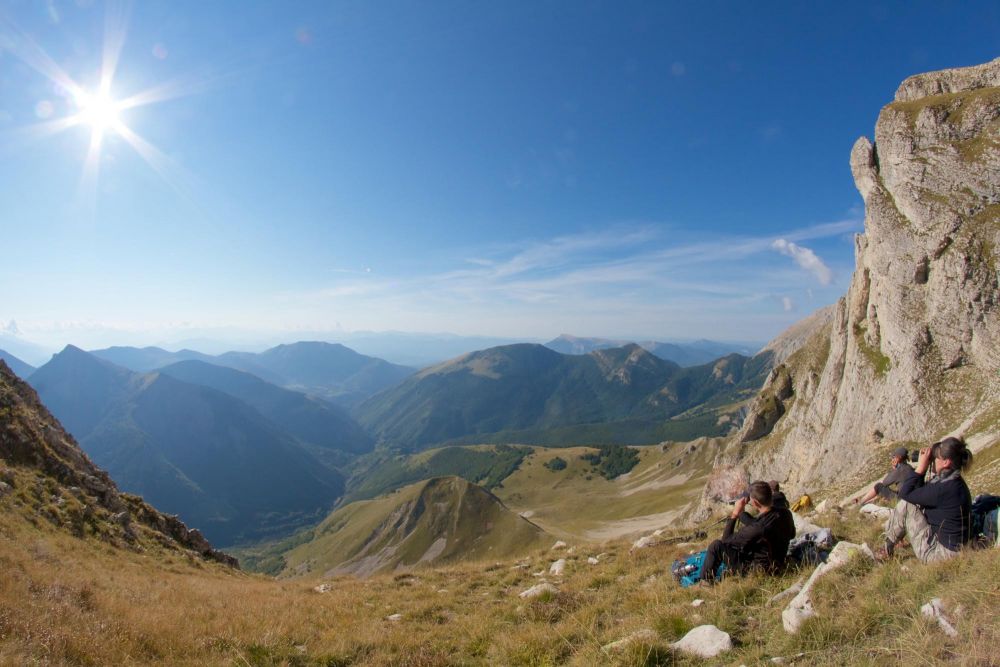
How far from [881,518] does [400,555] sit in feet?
520

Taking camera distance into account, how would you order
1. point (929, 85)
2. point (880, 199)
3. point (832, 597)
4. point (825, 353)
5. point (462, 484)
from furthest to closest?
point (462, 484), point (825, 353), point (929, 85), point (880, 199), point (832, 597)

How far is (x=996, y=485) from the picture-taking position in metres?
15.9

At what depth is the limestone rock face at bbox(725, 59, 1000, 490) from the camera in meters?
40.3

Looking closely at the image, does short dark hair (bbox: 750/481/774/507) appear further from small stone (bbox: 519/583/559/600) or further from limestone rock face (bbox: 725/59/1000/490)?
limestone rock face (bbox: 725/59/1000/490)

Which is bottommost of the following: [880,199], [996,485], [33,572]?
[996,485]

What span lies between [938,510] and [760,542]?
125 inches

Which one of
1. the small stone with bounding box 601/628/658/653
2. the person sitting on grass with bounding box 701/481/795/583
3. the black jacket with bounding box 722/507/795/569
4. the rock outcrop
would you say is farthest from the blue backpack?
the rock outcrop

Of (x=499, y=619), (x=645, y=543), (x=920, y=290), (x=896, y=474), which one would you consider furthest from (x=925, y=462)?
(x=920, y=290)

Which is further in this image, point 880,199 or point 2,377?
Result: point 880,199

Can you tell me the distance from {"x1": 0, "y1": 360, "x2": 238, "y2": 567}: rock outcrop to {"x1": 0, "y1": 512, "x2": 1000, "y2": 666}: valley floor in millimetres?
6699

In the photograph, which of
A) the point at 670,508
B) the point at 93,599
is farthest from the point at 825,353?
the point at 93,599

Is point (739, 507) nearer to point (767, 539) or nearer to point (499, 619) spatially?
point (767, 539)

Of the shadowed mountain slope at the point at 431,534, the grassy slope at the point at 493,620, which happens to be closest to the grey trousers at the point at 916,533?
the grassy slope at the point at 493,620

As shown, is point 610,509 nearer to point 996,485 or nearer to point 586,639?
point 996,485
